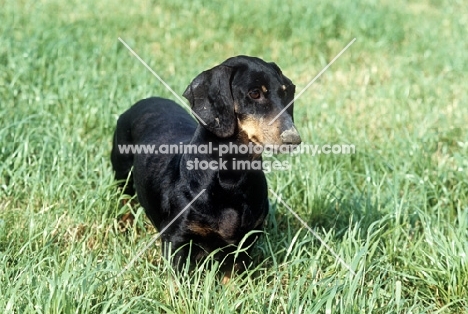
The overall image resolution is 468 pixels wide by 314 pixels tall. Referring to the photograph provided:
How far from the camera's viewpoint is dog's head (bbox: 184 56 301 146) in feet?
9.86

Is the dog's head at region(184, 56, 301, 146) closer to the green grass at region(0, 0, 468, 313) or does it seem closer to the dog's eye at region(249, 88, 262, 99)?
the dog's eye at region(249, 88, 262, 99)

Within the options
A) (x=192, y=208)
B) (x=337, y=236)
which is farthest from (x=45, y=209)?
(x=337, y=236)

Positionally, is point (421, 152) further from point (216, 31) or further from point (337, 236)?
point (216, 31)

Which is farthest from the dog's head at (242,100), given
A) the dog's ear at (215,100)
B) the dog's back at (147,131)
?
the dog's back at (147,131)

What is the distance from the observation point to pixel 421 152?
4.72 meters

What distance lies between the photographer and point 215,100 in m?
3.07

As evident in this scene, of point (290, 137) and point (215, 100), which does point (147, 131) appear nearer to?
point (215, 100)

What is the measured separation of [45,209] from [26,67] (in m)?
2.13

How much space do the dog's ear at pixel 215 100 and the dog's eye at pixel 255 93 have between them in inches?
3.9

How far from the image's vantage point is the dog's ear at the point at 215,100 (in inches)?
119
